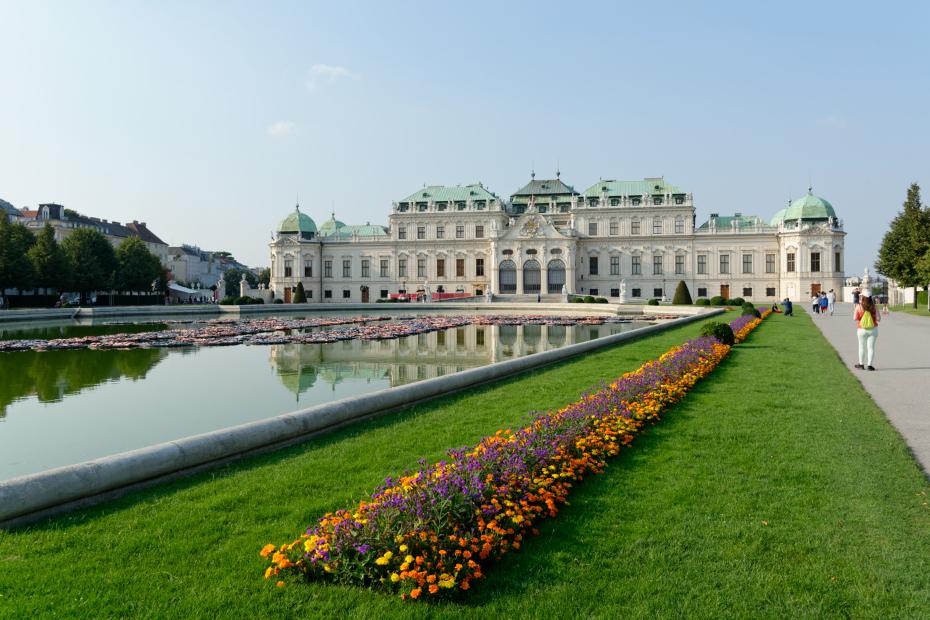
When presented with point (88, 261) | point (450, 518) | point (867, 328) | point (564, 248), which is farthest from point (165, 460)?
point (564, 248)

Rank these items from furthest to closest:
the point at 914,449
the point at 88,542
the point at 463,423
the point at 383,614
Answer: the point at 463,423
the point at 914,449
the point at 88,542
the point at 383,614

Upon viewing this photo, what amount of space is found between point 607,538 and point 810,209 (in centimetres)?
7941

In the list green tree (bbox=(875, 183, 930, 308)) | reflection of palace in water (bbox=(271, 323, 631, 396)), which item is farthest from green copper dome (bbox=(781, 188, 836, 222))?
reflection of palace in water (bbox=(271, 323, 631, 396))

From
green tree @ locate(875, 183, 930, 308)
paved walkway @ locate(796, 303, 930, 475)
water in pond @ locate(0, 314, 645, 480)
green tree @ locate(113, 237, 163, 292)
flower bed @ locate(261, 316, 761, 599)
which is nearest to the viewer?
flower bed @ locate(261, 316, 761, 599)

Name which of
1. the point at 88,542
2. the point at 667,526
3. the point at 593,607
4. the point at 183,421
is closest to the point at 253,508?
the point at 88,542

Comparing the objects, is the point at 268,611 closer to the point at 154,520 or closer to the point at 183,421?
the point at 154,520

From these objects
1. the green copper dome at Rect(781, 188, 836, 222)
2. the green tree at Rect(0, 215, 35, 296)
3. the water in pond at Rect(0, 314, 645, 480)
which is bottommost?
the water in pond at Rect(0, 314, 645, 480)

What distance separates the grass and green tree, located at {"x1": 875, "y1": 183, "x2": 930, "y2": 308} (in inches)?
1913

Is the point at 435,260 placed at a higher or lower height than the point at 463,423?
higher

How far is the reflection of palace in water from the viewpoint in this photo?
56.0 feet

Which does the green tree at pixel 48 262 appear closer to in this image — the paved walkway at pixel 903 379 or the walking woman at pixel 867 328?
the paved walkway at pixel 903 379

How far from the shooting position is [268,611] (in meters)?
4.30

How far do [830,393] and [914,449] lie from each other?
384 cm

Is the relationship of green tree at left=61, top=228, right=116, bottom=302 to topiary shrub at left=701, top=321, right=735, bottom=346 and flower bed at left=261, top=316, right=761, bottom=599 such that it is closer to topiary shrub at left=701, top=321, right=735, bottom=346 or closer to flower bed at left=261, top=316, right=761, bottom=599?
topiary shrub at left=701, top=321, right=735, bottom=346
